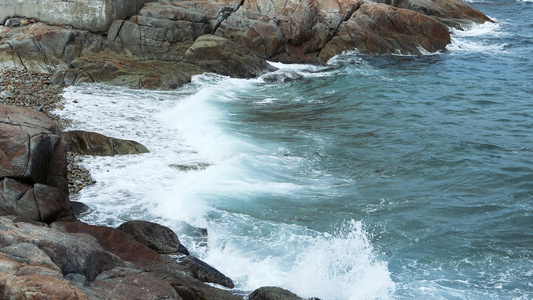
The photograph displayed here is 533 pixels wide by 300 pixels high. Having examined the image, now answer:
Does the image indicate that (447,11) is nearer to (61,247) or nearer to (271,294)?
(271,294)

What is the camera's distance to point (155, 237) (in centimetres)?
887

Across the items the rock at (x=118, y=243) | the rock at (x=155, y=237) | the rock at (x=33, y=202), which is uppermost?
the rock at (x=33, y=202)

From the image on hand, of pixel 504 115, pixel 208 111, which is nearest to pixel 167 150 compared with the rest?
pixel 208 111

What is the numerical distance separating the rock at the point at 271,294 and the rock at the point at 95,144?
6.54m

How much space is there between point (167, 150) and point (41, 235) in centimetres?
771

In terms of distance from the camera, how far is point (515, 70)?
24.7 metres

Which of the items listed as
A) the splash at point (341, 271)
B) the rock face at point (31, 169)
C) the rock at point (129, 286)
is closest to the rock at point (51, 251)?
the rock at point (129, 286)

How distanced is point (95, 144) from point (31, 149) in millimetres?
4363

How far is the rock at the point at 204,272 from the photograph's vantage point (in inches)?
319

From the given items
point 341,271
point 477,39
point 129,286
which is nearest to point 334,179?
A: point 341,271

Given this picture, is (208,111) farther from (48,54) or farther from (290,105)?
(48,54)

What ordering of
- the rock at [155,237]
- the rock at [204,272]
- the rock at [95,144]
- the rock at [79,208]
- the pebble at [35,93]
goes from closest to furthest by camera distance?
the rock at [204,272]
the rock at [155,237]
the rock at [79,208]
the rock at [95,144]
the pebble at [35,93]

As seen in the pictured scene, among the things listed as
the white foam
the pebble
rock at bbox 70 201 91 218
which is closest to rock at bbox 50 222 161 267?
rock at bbox 70 201 91 218

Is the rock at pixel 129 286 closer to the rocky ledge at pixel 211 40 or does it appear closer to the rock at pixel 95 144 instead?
the rock at pixel 95 144
